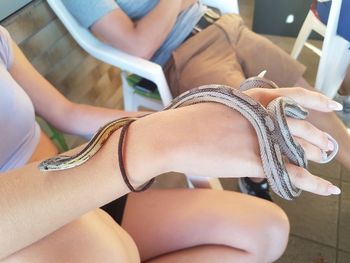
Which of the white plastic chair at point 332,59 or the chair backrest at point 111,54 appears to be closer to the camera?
the chair backrest at point 111,54

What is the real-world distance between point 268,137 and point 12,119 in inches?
22.8

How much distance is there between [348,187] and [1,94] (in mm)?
1355

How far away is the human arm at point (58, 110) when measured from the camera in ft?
2.86

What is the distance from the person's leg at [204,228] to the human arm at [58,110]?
9.8 inches

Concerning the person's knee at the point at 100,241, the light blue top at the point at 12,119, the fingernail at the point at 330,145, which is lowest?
the fingernail at the point at 330,145

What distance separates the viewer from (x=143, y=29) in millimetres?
1099

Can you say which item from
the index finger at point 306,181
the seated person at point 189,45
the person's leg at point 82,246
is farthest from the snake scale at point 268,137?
the seated person at point 189,45

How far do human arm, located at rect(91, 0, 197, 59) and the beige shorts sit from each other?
0.31 ft

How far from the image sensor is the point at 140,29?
110 cm

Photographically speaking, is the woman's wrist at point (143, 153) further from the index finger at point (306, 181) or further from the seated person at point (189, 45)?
the seated person at point (189, 45)

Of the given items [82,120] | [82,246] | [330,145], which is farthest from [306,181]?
[82,120]

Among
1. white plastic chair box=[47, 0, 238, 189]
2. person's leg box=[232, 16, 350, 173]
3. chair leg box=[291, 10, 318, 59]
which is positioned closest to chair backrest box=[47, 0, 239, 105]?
white plastic chair box=[47, 0, 238, 189]

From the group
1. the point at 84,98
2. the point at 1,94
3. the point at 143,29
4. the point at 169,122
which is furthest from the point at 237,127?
the point at 84,98

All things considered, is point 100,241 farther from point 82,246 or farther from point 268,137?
point 268,137
